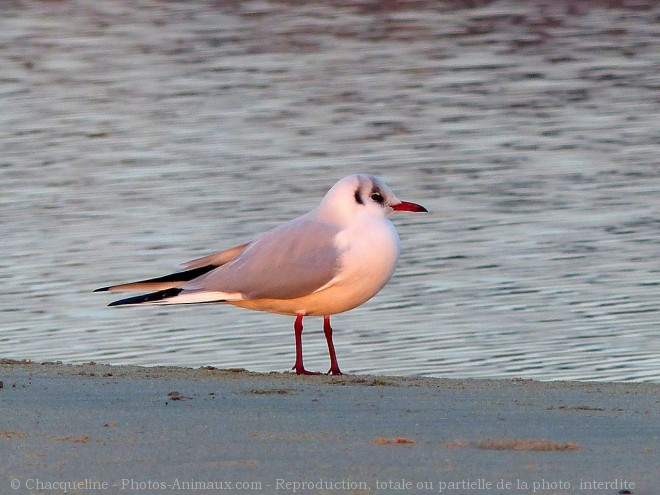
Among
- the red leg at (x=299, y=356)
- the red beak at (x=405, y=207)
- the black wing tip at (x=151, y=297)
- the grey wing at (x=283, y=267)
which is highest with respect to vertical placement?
the red beak at (x=405, y=207)

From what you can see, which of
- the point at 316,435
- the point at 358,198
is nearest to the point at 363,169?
the point at 358,198

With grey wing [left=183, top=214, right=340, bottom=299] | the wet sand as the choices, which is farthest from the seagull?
the wet sand

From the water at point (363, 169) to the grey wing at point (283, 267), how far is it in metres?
0.91

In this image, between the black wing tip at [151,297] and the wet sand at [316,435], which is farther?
the black wing tip at [151,297]

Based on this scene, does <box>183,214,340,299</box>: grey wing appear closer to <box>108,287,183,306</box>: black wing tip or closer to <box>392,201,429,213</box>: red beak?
<box>108,287,183,306</box>: black wing tip

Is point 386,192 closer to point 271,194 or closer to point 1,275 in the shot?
point 1,275

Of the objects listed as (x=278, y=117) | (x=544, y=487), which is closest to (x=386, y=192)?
(x=544, y=487)

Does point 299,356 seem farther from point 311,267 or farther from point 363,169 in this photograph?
point 363,169

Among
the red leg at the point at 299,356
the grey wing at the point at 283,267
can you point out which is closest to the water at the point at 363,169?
the red leg at the point at 299,356

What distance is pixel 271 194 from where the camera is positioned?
420 inches

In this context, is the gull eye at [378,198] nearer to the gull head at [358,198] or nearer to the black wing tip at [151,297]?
the gull head at [358,198]

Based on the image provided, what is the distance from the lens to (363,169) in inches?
452

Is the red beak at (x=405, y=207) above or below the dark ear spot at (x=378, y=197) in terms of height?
below

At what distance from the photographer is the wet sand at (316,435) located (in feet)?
12.6
